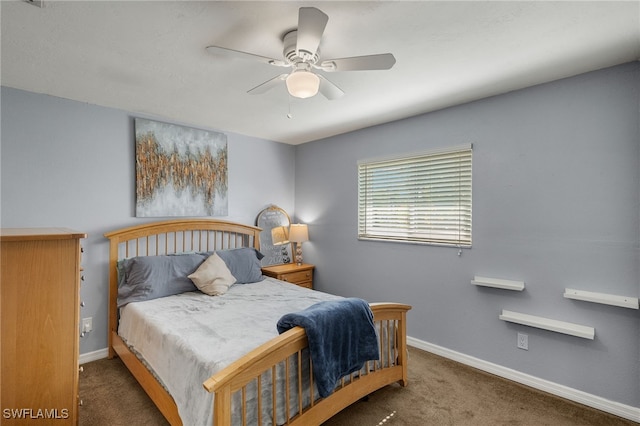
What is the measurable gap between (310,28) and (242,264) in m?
2.67

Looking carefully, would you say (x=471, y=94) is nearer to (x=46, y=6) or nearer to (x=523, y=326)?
(x=523, y=326)

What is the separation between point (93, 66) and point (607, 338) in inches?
161

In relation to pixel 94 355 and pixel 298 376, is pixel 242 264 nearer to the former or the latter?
pixel 94 355

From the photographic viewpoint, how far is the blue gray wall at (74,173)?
2613mm

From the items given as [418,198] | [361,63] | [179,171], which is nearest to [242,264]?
[179,171]

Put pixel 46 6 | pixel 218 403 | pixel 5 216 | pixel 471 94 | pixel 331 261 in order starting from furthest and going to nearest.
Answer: pixel 331 261 < pixel 471 94 < pixel 5 216 < pixel 46 6 < pixel 218 403

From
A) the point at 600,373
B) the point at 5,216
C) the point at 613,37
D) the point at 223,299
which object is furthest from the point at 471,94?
the point at 5,216

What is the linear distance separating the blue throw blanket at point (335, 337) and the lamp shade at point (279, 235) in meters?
2.44

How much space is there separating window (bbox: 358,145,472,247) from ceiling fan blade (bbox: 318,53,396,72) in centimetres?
157

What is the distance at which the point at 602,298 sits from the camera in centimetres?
219

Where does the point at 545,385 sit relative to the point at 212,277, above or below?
below

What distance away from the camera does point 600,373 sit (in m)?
2.25

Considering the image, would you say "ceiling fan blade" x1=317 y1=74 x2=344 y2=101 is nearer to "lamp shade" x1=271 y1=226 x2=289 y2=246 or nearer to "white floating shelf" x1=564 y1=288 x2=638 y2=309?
"white floating shelf" x1=564 y1=288 x2=638 y2=309

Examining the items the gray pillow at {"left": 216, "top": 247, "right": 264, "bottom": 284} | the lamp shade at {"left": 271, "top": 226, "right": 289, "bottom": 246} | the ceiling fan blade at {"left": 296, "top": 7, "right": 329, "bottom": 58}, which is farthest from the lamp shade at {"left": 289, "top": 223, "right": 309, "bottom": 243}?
the ceiling fan blade at {"left": 296, "top": 7, "right": 329, "bottom": 58}
